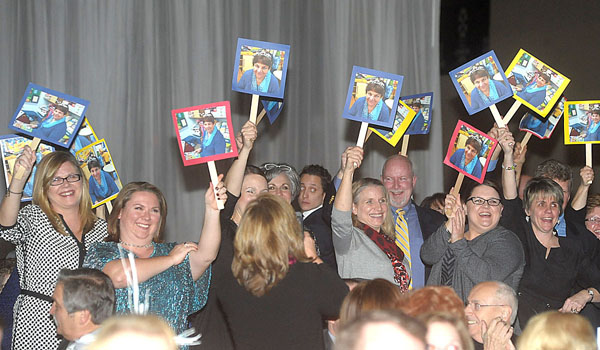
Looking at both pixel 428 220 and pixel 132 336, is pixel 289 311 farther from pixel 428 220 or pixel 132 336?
pixel 428 220

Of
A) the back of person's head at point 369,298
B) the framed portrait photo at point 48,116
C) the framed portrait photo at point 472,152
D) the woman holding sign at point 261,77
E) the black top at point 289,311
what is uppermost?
the woman holding sign at point 261,77

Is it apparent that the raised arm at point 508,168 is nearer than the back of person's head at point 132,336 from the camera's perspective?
No

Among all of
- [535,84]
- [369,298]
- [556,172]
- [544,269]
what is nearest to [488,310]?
[369,298]

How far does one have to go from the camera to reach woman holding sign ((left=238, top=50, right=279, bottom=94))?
12.5 feet

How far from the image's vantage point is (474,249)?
142 inches

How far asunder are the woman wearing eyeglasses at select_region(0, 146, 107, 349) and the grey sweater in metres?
1.61

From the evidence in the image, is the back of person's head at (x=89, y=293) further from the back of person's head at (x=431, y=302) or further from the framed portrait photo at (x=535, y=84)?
the framed portrait photo at (x=535, y=84)

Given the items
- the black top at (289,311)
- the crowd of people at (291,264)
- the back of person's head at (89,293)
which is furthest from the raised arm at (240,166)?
the back of person's head at (89,293)

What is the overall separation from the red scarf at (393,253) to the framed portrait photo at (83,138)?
1.58 metres

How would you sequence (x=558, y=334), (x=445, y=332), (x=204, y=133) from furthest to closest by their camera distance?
(x=204, y=133), (x=558, y=334), (x=445, y=332)

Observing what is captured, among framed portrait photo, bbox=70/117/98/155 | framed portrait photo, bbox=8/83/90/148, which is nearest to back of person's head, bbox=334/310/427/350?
framed portrait photo, bbox=8/83/90/148

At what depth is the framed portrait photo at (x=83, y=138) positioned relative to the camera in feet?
13.3

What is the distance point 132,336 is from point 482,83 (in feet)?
9.82

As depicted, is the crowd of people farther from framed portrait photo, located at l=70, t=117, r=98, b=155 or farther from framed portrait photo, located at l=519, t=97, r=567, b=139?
framed portrait photo, located at l=70, t=117, r=98, b=155
